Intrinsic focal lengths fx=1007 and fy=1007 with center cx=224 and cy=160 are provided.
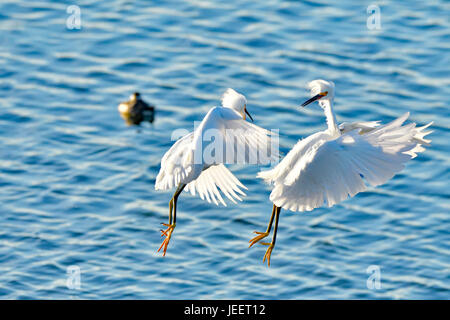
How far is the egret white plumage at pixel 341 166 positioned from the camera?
40.1 feet

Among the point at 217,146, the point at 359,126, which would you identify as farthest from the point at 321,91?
the point at 217,146

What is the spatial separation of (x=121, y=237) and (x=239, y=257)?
3145 millimetres

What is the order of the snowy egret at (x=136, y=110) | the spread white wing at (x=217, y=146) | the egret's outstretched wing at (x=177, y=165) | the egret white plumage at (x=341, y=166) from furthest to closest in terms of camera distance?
1. the snowy egret at (x=136, y=110)
2. the egret's outstretched wing at (x=177, y=165)
3. the spread white wing at (x=217, y=146)
4. the egret white plumage at (x=341, y=166)

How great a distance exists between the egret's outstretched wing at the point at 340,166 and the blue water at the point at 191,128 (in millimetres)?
11106

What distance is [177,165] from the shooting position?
42.4 ft

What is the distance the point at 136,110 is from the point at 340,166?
1544cm

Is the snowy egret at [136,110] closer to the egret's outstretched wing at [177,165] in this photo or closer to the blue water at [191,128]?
the blue water at [191,128]

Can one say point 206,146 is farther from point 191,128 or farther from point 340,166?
point 191,128

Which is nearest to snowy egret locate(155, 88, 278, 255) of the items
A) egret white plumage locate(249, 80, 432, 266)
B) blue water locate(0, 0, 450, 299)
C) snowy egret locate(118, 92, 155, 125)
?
egret white plumage locate(249, 80, 432, 266)

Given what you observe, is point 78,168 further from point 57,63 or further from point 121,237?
point 57,63

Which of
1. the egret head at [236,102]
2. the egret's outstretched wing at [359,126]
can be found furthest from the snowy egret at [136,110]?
the egret's outstretched wing at [359,126]

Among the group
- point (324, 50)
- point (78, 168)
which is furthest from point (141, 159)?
point (324, 50)

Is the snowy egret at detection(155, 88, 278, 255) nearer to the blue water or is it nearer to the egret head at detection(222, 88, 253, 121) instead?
the egret head at detection(222, 88, 253, 121)

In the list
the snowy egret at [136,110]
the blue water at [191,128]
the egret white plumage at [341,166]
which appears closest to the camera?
the egret white plumage at [341,166]
